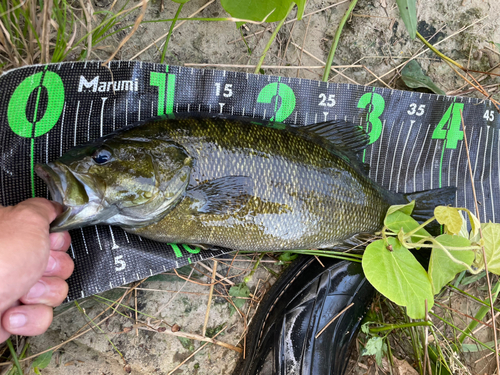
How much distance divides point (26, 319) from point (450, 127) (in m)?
3.24

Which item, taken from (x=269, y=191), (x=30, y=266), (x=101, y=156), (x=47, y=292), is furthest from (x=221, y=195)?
(x=47, y=292)

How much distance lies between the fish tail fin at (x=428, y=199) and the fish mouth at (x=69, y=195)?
7.07ft

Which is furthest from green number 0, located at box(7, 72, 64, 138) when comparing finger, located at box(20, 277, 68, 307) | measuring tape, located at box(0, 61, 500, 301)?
finger, located at box(20, 277, 68, 307)

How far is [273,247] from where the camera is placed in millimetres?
2156

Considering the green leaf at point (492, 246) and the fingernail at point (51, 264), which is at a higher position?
the green leaf at point (492, 246)

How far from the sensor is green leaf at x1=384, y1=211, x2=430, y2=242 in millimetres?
2248

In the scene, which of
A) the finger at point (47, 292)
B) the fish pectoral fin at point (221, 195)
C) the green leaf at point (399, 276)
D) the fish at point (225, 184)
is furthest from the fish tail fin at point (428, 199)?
the finger at point (47, 292)

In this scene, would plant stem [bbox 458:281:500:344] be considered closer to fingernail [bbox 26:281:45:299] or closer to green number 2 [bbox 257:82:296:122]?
green number 2 [bbox 257:82:296:122]

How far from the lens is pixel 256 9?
1.96m

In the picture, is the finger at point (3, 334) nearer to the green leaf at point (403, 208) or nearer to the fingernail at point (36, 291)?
the fingernail at point (36, 291)

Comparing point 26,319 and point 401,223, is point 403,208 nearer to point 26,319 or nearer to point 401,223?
point 401,223

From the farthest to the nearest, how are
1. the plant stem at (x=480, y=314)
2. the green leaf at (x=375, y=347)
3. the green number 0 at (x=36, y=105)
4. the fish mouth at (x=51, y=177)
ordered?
the plant stem at (x=480, y=314), the green leaf at (x=375, y=347), the green number 0 at (x=36, y=105), the fish mouth at (x=51, y=177)

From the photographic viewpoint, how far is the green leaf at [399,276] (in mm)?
2104

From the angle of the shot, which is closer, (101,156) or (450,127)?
(101,156)
